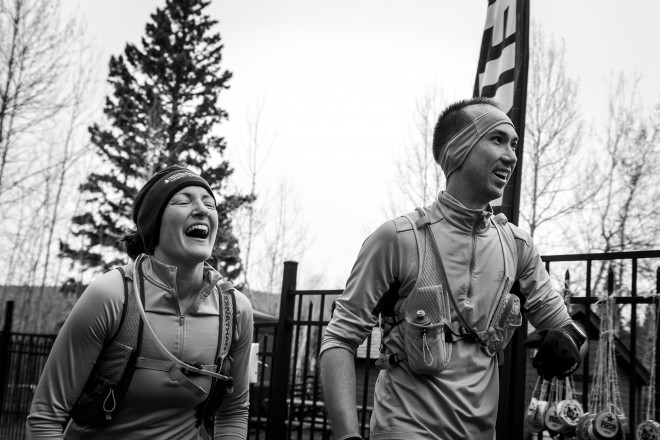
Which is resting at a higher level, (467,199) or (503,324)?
(467,199)

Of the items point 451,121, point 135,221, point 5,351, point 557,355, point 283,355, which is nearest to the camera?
point 557,355

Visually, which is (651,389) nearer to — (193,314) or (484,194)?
(484,194)

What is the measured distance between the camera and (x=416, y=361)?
2361 mm

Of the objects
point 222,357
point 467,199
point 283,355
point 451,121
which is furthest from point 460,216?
point 283,355

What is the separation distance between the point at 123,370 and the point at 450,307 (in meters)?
1.33

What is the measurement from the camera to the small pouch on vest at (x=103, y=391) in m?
2.69

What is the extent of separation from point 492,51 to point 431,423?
11.5 ft

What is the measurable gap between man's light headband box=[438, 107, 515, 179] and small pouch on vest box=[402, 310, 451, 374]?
26.4 inches

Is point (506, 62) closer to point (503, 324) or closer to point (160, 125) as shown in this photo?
point (503, 324)

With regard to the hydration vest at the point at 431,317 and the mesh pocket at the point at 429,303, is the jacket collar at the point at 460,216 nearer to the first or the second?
the hydration vest at the point at 431,317

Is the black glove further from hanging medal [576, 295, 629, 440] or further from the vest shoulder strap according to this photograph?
hanging medal [576, 295, 629, 440]

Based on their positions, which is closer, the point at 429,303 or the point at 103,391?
the point at 429,303

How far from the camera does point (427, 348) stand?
2357 millimetres

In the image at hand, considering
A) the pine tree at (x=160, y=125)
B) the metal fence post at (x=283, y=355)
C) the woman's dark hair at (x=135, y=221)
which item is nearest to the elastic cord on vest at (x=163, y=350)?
the woman's dark hair at (x=135, y=221)
